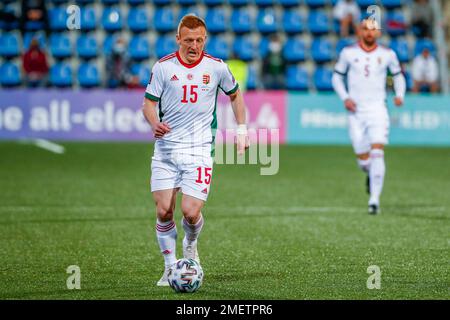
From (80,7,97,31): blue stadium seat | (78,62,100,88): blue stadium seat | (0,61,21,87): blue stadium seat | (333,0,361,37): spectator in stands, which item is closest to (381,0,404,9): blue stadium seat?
(333,0,361,37): spectator in stands

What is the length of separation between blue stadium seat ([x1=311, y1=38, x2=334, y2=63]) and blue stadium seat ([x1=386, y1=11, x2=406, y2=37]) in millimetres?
1688

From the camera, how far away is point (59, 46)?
1136 inches

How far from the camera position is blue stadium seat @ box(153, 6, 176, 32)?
96.5ft

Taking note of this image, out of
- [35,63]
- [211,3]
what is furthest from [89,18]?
[211,3]

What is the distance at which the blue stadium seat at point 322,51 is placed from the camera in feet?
96.6

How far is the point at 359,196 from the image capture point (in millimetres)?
15992

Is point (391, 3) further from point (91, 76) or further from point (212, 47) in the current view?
point (91, 76)

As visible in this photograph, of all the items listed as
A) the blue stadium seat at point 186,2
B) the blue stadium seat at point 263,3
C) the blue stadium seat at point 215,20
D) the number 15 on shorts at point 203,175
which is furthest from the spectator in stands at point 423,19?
the number 15 on shorts at point 203,175

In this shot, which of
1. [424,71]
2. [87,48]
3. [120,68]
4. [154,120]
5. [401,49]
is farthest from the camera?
[401,49]

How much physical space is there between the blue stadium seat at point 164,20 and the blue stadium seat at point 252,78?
8.23 feet

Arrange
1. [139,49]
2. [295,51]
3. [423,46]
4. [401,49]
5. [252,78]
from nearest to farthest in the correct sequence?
[252,78], [423,46], [139,49], [401,49], [295,51]

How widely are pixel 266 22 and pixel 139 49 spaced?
3.68 metres

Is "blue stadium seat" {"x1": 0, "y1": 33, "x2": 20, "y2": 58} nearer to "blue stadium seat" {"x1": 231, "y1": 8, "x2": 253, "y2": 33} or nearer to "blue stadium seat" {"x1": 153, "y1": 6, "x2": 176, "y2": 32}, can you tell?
"blue stadium seat" {"x1": 153, "y1": 6, "x2": 176, "y2": 32}
